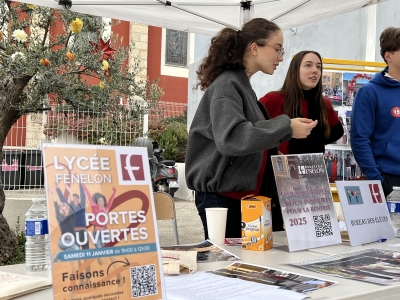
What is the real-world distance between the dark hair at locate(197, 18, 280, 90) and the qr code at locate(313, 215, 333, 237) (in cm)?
63

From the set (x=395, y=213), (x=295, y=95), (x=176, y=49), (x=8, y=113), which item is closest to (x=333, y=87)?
(x=295, y=95)

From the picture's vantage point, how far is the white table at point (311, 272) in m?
1.10

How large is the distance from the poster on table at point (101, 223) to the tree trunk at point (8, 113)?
10.8ft

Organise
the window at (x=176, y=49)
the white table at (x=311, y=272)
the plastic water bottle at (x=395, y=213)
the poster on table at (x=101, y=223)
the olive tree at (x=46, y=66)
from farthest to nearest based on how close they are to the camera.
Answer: the window at (x=176, y=49) < the olive tree at (x=46, y=66) < the plastic water bottle at (x=395, y=213) < the white table at (x=311, y=272) < the poster on table at (x=101, y=223)

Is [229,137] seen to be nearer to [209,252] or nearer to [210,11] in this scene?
[209,252]

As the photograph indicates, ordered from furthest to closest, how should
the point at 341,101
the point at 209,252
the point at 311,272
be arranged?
the point at 341,101
the point at 209,252
the point at 311,272

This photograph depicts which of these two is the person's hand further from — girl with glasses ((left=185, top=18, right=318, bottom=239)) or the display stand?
the display stand

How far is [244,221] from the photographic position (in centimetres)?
161

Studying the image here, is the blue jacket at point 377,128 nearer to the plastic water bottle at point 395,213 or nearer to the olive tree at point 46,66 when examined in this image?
the plastic water bottle at point 395,213

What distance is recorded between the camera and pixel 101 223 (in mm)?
892

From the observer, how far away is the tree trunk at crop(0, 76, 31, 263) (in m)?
4.03

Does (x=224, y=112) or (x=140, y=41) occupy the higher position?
(x=140, y=41)

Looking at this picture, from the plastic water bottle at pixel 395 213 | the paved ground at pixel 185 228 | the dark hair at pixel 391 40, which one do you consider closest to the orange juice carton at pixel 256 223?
the plastic water bottle at pixel 395 213

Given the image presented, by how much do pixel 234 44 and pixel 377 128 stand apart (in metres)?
1.05
